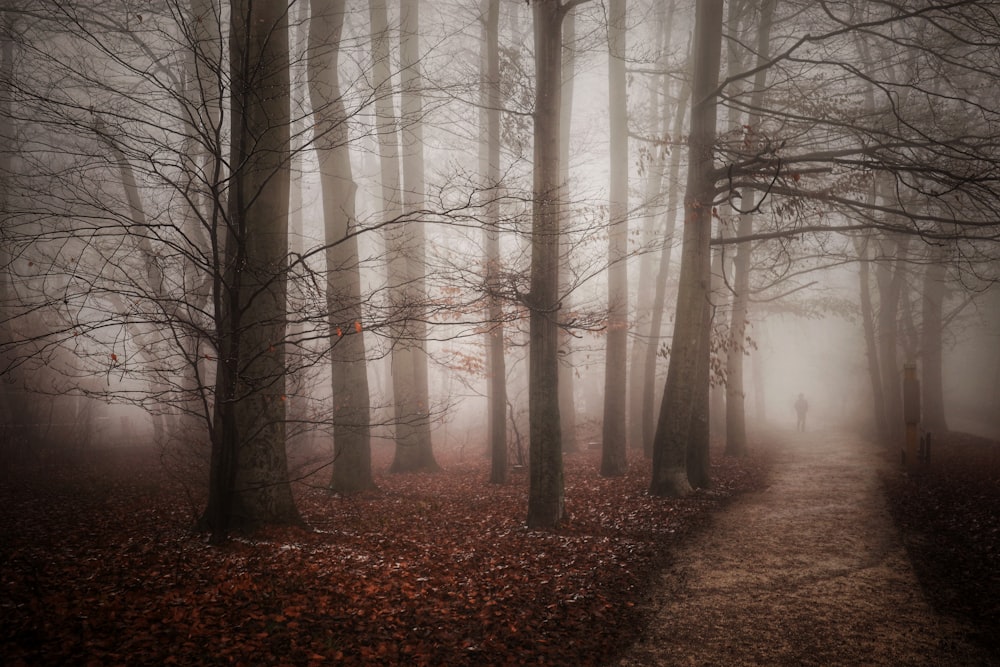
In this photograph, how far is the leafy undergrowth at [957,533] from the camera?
16.5ft

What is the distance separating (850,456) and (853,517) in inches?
321

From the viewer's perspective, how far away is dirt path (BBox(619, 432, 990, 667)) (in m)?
4.45

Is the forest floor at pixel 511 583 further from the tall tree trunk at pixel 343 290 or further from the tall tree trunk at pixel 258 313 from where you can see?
the tall tree trunk at pixel 343 290

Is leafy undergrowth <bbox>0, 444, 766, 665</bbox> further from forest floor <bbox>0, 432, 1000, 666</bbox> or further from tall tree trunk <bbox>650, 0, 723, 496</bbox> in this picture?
tall tree trunk <bbox>650, 0, 723, 496</bbox>

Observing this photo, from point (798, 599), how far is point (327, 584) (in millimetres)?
4711

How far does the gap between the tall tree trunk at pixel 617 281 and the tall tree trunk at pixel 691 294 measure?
1707 millimetres

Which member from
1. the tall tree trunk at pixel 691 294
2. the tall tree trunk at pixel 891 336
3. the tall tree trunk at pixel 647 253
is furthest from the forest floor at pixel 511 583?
the tall tree trunk at pixel 891 336

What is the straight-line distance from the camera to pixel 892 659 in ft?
14.1

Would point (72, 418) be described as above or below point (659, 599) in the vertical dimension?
above

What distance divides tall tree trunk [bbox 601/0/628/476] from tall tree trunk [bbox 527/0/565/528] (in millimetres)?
3605

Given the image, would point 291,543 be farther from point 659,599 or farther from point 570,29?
point 570,29

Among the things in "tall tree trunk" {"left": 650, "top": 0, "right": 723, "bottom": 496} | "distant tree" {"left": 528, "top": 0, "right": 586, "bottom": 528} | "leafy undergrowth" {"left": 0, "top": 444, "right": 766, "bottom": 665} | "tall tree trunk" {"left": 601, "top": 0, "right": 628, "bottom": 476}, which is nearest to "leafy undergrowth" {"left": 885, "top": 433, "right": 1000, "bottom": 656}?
"leafy undergrowth" {"left": 0, "top": 444, "right": 766, "bottom": 665}

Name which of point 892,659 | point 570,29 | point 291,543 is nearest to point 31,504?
point 291,543

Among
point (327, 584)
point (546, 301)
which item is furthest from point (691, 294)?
point (327, 584)
